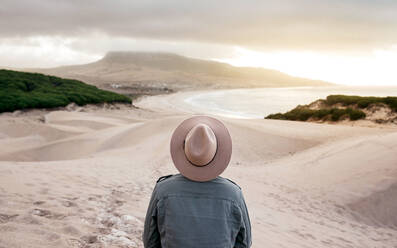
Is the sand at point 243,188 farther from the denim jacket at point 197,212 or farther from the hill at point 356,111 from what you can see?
the hill at point 356,111

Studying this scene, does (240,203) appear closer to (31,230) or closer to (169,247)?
(169,247)

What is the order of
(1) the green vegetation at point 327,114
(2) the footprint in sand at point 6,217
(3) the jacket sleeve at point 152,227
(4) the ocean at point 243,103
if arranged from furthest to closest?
(4) the ocean at point 243,103 → (1) the green vegetation at point 327,114 → (2) the footprint in sand at point 6,217 → (3) the jacket sleeve at point 152,227

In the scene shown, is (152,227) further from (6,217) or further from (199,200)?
(6,217)

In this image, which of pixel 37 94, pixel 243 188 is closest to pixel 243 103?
pixel 37 94

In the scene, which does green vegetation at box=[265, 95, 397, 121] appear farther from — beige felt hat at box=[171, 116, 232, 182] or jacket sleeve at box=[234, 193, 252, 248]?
beige felt hat at box=[171, 116, 232, 182]

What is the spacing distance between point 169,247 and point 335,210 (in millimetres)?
6308

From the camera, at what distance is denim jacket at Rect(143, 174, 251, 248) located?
1912 mm

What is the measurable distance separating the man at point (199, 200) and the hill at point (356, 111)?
22.3 meters

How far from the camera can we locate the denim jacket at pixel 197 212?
1.91 meters

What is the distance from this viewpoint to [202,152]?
74.1 inches

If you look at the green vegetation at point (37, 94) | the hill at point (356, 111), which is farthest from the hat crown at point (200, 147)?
the green vegetation at point (37, 94)

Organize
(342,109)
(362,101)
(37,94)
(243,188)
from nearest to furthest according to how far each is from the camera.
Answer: (243,188) → (342,109) → (362,101) → (37,94)

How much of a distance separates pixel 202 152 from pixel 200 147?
0.11ft

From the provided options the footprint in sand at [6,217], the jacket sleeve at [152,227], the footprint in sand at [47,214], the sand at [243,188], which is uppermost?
the jacket sleeve at [152,227]
